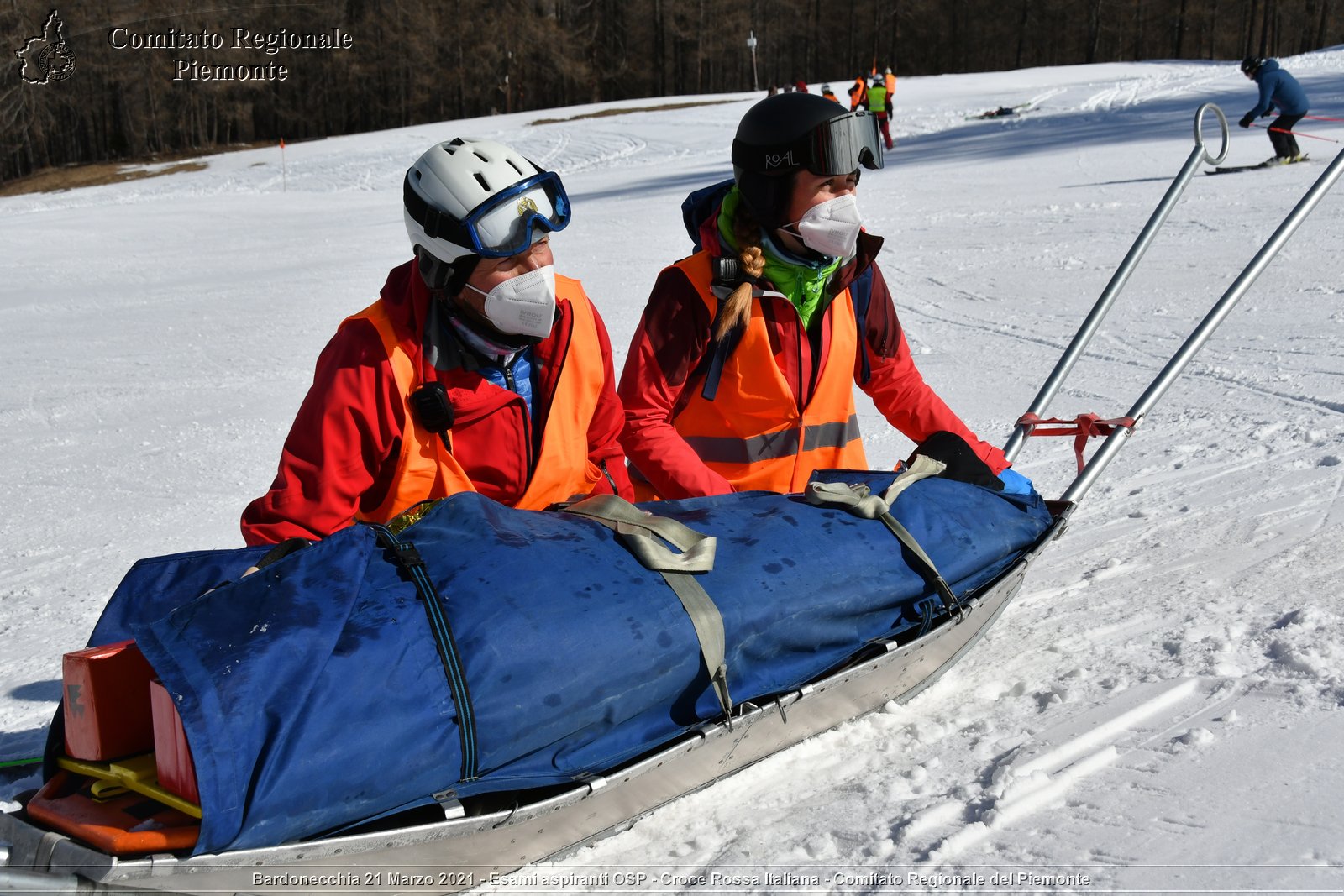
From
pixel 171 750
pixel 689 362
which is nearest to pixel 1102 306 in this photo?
pixel 689 362

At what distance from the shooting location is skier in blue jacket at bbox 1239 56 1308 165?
12281 mm

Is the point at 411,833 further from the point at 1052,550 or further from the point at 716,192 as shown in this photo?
the point at 1052,550

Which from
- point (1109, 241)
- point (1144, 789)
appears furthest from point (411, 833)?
point (1109, 241)

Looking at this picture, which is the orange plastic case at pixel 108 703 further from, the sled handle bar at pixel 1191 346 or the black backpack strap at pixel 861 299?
the sled handle bar at pixel 1191 346

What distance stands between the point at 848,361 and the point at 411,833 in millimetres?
1995

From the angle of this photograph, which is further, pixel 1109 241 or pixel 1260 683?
pixel 1109 241

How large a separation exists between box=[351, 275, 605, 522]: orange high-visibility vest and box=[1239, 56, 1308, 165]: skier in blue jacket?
11.5 metres

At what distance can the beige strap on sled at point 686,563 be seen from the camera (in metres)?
2.29

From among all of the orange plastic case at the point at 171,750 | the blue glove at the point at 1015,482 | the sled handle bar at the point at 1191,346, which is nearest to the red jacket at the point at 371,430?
the orange plastic case at the point at 171,750

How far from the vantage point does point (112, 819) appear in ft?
6.24

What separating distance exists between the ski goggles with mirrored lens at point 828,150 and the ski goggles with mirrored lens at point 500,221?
2.29 feet

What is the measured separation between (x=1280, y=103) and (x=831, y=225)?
11822 mm

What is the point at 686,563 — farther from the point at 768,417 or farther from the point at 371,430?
the point at 768,417

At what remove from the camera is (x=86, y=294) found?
35.5 feet
